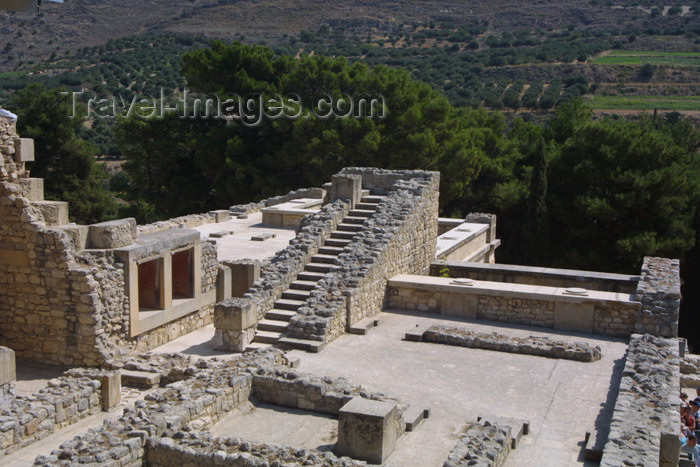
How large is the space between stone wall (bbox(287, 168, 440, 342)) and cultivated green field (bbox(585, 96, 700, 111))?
46689 millimetres

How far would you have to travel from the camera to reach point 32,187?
12.8 meters

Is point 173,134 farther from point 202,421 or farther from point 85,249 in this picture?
point 202,421

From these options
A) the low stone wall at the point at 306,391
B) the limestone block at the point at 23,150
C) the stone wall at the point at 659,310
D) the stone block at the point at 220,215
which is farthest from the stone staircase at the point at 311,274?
the stone block at the point at 220,215

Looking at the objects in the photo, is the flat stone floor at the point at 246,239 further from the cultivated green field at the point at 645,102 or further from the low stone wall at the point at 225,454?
the cultivated green field at the point at 645,102

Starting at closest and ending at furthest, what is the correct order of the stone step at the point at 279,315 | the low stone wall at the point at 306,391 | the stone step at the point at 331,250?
the low stone wall at the point at 306,391
the stone step at the point at 279,315
the stone step at the point at 331,250

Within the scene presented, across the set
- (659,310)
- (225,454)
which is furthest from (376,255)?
(225,454)

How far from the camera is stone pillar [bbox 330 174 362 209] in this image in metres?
17.9

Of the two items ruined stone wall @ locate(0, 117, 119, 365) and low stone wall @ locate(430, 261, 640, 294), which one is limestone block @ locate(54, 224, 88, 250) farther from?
low stone wall @ locate(430, 261, 640, 294)

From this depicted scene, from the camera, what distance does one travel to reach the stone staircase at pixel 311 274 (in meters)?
14.2

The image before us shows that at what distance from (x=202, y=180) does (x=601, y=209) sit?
679 inches

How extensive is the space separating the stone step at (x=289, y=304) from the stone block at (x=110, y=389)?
14.1 ft

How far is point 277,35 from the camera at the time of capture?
8988cm

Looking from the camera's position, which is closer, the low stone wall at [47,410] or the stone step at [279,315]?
the low stone wall at [47,410]

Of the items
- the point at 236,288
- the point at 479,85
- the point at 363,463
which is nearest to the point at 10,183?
the point at 236,288
